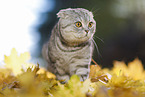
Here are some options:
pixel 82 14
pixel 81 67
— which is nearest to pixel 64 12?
pixel 82 14

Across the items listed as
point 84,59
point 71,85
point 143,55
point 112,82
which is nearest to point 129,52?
point 143,55

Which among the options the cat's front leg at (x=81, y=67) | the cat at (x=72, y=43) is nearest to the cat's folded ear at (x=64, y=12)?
the cat at (x=72, y=43)

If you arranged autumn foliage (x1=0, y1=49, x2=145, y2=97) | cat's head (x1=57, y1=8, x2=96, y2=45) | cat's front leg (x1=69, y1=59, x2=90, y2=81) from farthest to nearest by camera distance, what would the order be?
cat's front leg (x1=69, y1=59, x2=90, y2=81) < cat's head (x1=57, y1=8, x2=96, y2=45) < autumn foliage (x1=0, y1=49, x2=145, y2=97)

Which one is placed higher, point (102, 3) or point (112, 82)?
point (102, 3)

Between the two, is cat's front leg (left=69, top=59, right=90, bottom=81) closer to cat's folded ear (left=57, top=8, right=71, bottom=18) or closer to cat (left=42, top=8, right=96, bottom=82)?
cat (left=42, top=8, right=96, bottom=82)

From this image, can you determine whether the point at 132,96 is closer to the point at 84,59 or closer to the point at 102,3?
the point at 84,59

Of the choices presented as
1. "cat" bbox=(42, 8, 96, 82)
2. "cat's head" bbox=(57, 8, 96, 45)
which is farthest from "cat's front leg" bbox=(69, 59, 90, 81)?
"cat's head" bbox=(57, 8, 96, 45)
